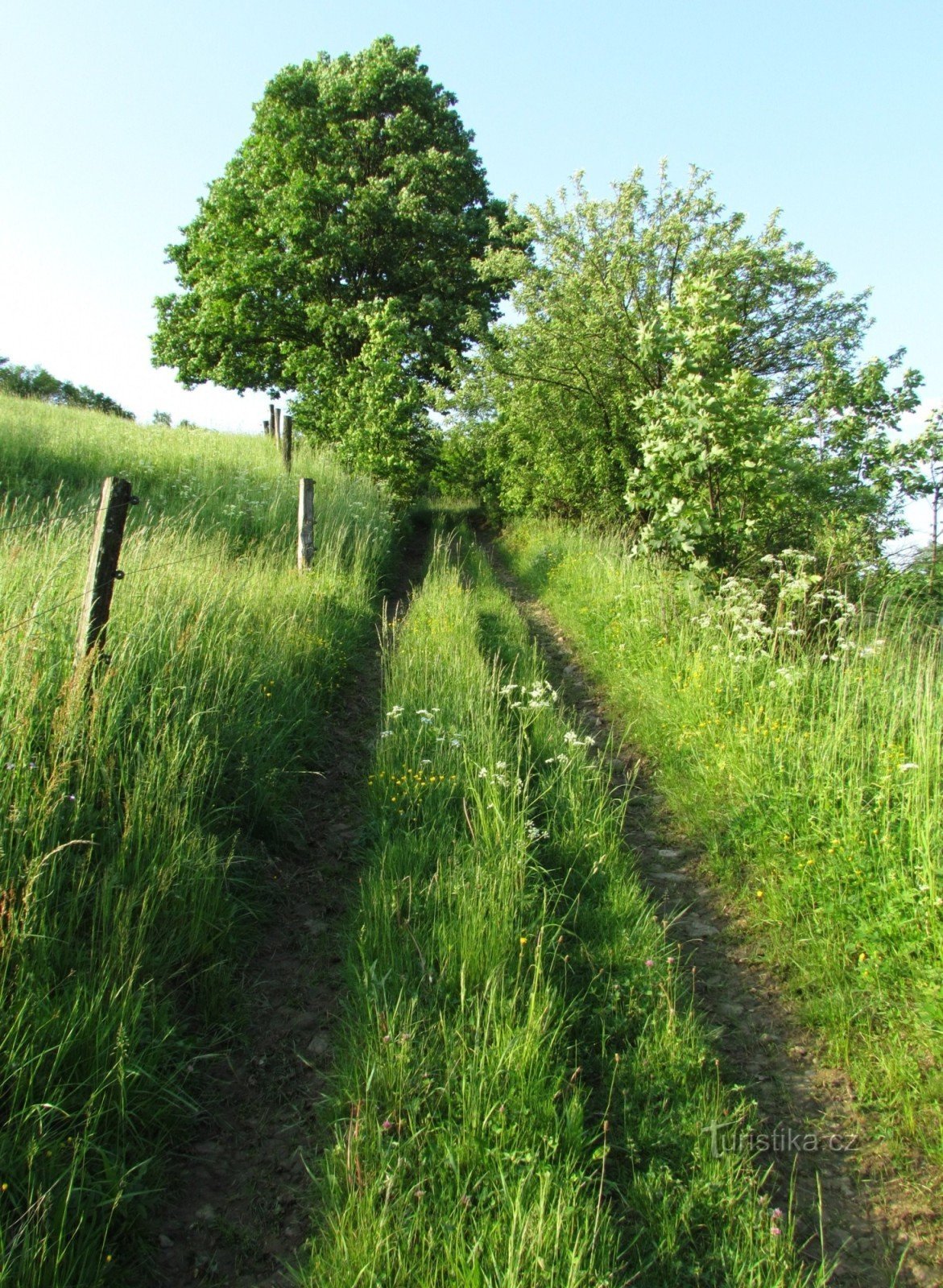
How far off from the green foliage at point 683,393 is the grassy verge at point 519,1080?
15.5ft

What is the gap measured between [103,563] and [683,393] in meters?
6.09

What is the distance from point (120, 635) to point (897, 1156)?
4.77 meters

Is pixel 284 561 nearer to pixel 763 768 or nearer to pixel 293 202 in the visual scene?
pixel 763 768

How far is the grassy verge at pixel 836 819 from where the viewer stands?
3410 mm

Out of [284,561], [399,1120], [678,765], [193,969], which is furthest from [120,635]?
[284,561]

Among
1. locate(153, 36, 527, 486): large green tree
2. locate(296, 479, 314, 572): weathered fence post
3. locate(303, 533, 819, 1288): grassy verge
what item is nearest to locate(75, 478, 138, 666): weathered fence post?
locate(303, 533, 819, 1288): grassy verge

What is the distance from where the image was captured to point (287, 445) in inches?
642

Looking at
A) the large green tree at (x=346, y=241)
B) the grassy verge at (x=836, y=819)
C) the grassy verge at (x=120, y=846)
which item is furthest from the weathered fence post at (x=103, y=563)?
the large green tree at (x=346, y=241)

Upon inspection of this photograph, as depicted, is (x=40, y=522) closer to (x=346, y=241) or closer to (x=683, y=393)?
(x=683, y=393)

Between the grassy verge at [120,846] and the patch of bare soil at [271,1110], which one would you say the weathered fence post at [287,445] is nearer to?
the grassy verge at [120,846]

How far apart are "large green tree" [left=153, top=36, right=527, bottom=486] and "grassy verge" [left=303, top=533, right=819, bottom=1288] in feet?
52.0

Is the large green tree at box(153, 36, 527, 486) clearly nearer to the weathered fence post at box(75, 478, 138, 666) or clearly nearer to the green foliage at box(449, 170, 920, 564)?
the green foliage at box(449, 170, 920, 564)

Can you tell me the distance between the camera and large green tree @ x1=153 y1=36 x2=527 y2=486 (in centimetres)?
2003

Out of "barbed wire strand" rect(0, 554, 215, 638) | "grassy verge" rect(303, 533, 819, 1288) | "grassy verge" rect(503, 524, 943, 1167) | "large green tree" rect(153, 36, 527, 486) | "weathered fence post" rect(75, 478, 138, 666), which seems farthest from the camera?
"large green tree" rect(153, 36, 527, 486)
